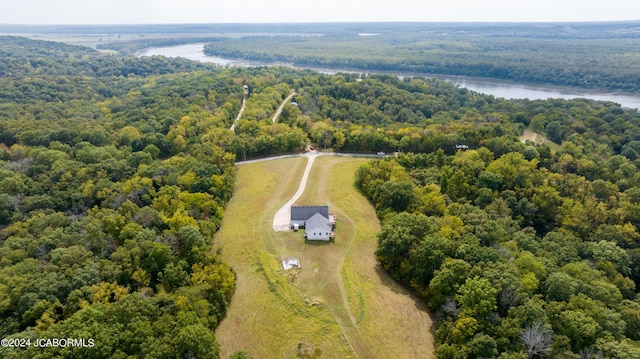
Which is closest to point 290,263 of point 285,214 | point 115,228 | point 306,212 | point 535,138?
point 306,212

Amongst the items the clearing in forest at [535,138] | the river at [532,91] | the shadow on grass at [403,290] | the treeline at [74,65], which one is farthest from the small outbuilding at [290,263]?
the treeline at [74,65]

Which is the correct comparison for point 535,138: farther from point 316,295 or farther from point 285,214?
point 316,295

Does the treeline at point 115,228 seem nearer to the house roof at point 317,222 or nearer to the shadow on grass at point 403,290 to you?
the house roof at point 317,222

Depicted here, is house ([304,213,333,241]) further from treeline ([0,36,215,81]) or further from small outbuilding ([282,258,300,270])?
treeline ([0,36,215,81])

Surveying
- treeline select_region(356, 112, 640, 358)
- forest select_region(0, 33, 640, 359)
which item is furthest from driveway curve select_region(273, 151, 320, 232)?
treeline select_region(356, 112, 640, 358)

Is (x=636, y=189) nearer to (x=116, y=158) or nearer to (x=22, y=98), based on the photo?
(x=116, y=158)

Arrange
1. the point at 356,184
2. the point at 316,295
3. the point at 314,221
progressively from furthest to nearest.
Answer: the point at 356,184
the point at 314,221
the point at 316,295

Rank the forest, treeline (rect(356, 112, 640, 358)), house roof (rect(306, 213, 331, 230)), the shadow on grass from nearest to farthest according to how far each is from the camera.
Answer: the forest → treeline (rect(356, 112, 640, 358)) → the shadow on grass → house roof (rect(306, 213, 331, 230))
